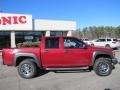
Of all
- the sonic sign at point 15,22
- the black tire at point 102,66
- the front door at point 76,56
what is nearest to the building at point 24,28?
the sonic sign at point 15,22

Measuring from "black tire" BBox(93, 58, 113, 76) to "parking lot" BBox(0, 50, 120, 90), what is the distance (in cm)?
23

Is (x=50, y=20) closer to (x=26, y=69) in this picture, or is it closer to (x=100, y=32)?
(x=26, y=69)

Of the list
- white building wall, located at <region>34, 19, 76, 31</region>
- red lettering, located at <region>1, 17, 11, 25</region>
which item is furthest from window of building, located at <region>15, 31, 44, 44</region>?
red lettering, located at <region>1, 17, 11, 25</region>

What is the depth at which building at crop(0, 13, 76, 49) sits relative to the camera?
3061 centimetres

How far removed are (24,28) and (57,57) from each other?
21650 mm

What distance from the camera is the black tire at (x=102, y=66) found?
34.2 feet

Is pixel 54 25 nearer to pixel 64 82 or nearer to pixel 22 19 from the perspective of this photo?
pixel 22 19

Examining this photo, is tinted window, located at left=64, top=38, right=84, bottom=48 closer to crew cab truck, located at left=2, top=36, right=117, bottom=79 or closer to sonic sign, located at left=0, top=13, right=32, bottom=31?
crew cab truck, located at left=2, top=36, right=117, bottom=79

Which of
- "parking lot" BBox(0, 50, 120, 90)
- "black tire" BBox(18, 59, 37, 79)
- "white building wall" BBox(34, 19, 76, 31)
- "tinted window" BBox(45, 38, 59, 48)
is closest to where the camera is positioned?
"parking lot" BBox(0, 50, 120, 90)

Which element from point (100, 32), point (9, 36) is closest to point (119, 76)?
A: point (9, 36)

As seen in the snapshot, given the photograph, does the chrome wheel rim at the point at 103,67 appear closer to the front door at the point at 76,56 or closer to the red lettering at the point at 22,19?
the front door at the point at 76,56

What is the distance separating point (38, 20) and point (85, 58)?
75.4 feet

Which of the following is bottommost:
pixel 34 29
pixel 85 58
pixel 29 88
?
pixel 29 88

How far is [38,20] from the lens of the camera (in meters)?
32.8
